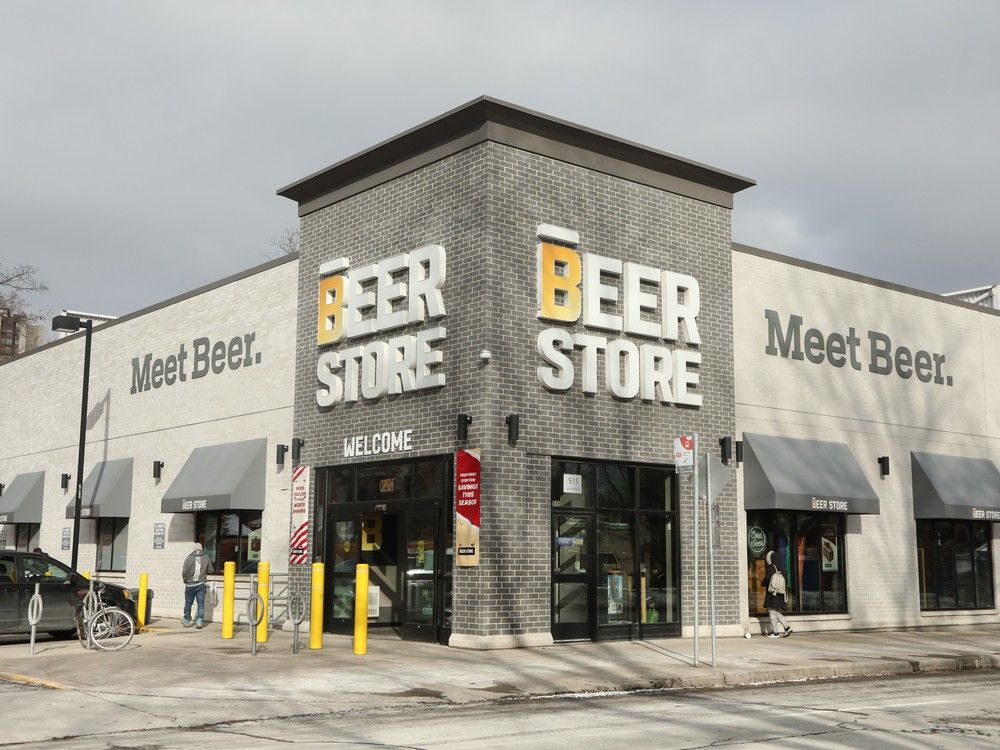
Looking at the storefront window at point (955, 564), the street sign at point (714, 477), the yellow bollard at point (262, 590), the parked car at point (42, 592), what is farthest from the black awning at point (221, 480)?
the storefront window at point (955, 564)

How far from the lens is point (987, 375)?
26.8 m

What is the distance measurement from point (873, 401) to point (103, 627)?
1590 centimetres

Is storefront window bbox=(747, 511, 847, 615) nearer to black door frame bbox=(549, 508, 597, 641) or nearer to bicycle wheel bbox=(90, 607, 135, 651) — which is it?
black door frame bbox=(549, 508, 597, 641)

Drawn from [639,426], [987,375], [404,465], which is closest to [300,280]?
[404,465]

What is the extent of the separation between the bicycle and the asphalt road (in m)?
3.86

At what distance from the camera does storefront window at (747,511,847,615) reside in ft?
70.5

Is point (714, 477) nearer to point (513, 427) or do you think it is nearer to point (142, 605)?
point (513, 427)

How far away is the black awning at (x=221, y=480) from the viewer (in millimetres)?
22750

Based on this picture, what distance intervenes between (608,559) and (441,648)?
326 centimetres

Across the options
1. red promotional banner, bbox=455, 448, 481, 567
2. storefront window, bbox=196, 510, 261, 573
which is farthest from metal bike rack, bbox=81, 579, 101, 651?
red promotional banner, bbox=455, 448, 481, 567

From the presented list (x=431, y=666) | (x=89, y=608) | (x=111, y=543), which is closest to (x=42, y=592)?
(x=89, y=608)

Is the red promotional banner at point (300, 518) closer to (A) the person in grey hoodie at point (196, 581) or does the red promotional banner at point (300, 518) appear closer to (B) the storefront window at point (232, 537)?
(A) the person in grey hoodie at point (196, 581)

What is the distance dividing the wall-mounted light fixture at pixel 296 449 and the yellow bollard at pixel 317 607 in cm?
457

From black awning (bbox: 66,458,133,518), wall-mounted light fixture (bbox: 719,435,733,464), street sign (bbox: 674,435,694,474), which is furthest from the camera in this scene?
black awning (bbox: 66,458,133,518)
